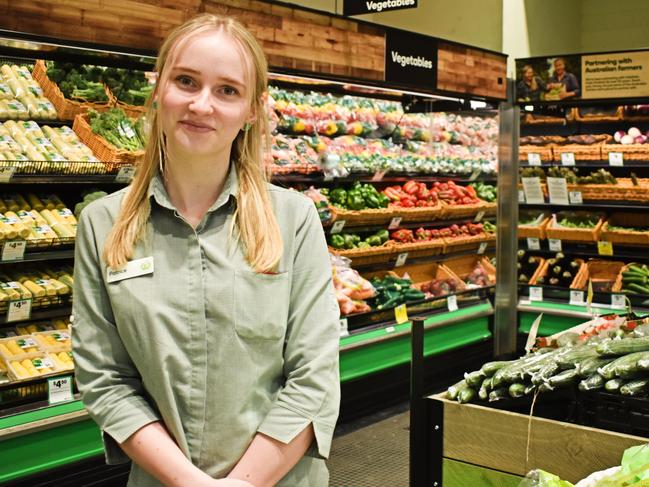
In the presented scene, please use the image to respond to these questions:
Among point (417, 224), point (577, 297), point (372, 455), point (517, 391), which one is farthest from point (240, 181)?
point (577, 297)

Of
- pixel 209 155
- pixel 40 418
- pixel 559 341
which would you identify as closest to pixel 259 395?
pixel 209 155

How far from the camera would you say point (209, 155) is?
65.4 inches

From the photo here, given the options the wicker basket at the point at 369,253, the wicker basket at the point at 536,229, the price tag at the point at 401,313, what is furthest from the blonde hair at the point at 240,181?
the wicker basket at the point at 536,229

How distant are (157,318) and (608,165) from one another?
5850mm

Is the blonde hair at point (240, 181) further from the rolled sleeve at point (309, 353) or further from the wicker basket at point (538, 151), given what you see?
the wicker basket at point (538, 151)

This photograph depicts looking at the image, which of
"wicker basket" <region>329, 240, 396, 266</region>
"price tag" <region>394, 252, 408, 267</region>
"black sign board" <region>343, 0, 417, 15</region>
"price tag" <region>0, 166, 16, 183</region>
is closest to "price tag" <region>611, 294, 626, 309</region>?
"price tag" <region>394, 252, 408, 267</region>

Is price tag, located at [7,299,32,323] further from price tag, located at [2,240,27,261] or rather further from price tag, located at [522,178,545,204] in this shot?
price tag, located at [522,178,545,204]

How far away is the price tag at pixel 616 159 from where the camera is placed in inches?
257

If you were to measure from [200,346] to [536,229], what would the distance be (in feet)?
18.6

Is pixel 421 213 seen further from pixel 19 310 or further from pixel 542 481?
pixel 542 481

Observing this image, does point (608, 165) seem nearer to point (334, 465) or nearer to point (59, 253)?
point (334, 465)

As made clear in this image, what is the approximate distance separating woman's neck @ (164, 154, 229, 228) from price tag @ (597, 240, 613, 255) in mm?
5461

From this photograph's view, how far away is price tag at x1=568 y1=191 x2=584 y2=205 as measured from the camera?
6.69 meters

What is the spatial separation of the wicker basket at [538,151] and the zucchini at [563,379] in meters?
4.72
